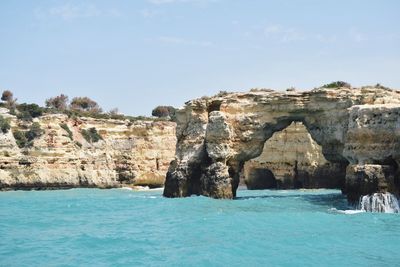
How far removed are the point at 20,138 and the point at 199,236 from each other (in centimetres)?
4158

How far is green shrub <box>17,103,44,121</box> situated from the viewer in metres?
61.3

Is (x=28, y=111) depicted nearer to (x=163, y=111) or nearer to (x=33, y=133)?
(x=33, y=133)

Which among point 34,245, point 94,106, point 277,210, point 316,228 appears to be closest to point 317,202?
point 277,210

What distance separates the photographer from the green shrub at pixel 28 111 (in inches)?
2415

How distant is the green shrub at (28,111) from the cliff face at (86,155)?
108 cm

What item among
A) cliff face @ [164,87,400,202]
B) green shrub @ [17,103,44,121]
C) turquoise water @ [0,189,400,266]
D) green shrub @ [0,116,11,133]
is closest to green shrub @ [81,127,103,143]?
green shrub @ [17,103,44,121]

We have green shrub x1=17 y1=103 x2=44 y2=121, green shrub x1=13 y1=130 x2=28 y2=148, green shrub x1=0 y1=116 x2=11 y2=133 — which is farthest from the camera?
green shrub x1=17 y1=103 x2=44 y2=121

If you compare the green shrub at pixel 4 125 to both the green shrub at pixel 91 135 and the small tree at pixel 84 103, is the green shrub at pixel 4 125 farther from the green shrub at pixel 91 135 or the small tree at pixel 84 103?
the small tree at pixel 84 103

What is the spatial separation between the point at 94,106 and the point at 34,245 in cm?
8439

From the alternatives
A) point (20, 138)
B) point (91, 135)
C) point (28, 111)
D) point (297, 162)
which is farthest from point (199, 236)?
point (28, 111)

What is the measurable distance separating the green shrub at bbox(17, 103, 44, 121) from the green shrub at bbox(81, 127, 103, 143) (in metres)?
5.31

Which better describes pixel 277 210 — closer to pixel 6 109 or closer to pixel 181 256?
pixel 181 256

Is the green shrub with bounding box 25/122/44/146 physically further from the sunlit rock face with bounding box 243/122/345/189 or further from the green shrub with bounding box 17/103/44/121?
the sunlit rock face with bounding box 243/122/345/189

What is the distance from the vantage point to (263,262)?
622 inches
